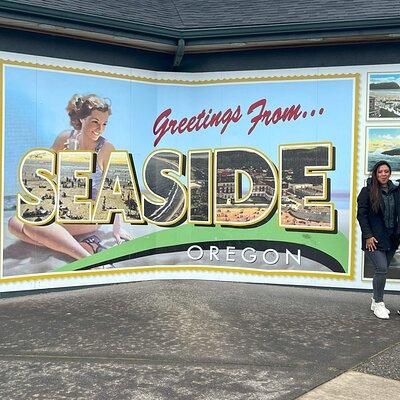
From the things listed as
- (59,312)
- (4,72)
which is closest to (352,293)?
(59,312)

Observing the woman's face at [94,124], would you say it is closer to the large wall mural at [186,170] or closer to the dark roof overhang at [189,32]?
the large wall mural at [186,170]

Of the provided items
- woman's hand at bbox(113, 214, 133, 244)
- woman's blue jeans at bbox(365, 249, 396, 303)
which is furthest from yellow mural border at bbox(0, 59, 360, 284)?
woman's blue jeans at bbox(365, 249, 396, 303)

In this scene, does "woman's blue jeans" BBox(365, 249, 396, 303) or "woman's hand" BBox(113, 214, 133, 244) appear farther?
"woman's hand" BBox(113, 214, 133, 244)

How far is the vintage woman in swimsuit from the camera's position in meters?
7.20

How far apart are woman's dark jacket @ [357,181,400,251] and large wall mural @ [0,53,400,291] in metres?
1.15

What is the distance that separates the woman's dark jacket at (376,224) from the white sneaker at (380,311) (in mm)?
639

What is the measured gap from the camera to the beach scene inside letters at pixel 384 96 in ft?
23.6

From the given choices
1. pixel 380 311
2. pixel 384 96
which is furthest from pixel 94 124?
pixel 380 311

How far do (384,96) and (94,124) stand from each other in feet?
12.7

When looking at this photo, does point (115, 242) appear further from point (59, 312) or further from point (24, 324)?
point (24, 324)

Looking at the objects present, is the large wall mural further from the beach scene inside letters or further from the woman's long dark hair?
the woman's long dark hair

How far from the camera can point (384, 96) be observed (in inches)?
285

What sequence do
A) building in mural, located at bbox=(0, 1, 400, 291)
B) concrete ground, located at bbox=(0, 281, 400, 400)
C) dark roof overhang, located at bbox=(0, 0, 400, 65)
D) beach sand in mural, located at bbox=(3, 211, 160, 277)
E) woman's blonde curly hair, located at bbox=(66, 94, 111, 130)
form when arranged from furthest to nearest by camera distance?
woman's blonde curly hair, located at bbox=(66, 94, 111, 130) < building in mural, located at bbox=(0, 1, 400, 291) < beach sand in mural, located at bbox=(3, 211, 160, 277) < dark roof overhang, located at bbox=(0, 0, 400, 65) < concrete ground, located at bbox=(0, 281, 400, 400)

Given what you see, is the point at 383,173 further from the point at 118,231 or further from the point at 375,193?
the point at 118,231
